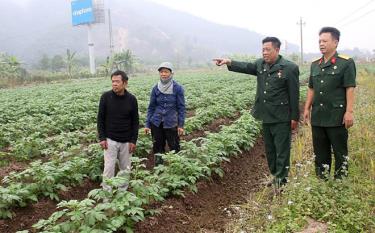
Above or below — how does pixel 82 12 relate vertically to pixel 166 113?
above

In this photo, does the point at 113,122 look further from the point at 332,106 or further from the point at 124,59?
the point at 124,59

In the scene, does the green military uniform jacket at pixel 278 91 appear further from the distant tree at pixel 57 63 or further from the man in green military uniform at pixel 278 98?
the distant tree at pixel 57 63

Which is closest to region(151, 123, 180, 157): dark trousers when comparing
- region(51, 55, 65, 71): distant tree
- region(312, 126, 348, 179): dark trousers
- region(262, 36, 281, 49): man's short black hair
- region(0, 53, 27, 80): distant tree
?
region(262, 36, 281, 49): man's short black hair

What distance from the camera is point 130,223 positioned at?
14.7 feet

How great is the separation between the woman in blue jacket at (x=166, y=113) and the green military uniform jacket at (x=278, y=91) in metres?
1.43

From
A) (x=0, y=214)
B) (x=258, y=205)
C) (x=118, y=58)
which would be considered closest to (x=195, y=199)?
(x=258, y=205)

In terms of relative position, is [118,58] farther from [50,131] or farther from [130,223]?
[130,223]

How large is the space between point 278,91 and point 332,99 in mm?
736

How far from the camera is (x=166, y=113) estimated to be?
673 centimetres

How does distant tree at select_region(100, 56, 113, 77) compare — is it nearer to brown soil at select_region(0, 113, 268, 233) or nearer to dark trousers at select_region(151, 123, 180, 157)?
brown soil at select_region(0, 113, 268, 233)

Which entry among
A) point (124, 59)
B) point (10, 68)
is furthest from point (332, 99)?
point (124, 59)

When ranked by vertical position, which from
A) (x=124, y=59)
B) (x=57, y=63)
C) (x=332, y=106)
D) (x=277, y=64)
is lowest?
(x=332, y=106)

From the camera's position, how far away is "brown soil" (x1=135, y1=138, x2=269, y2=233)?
16.1 ft

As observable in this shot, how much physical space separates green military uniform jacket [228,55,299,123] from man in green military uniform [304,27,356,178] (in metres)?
0.26
